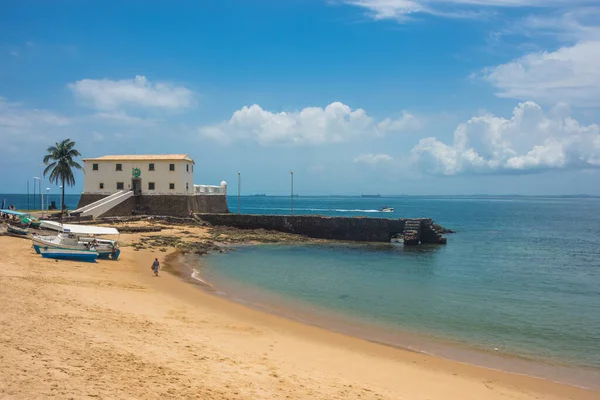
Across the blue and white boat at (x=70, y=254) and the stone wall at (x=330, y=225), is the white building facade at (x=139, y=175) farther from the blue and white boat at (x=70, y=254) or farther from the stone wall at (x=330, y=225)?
the blue and white boat at (x=70, y=254)

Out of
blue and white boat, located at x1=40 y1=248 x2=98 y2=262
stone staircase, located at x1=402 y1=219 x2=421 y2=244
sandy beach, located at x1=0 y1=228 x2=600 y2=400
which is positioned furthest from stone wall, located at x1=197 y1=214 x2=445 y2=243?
sandy beach, located at x1=0 y1=228 x2=600 y2=400

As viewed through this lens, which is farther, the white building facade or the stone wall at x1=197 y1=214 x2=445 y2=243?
the white building facade

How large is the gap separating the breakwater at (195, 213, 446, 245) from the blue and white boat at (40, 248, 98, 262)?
29.1m

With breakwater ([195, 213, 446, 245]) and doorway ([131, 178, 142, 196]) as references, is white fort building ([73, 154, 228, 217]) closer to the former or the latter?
doorway ([131, 178, 142, 196])

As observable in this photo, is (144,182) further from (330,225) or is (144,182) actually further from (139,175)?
(330,225)

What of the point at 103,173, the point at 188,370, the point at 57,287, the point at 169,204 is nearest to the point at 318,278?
the point at 57,287

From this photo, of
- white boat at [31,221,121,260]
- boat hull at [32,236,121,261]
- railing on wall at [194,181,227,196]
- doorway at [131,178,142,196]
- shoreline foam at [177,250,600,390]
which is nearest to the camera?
shoreline foam at [177,250,600,390]

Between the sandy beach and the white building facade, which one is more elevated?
the white building facade

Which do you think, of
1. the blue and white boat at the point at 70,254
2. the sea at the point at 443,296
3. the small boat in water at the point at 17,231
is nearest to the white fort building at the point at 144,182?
the sea at the point at 443,296

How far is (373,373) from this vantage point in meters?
14.0

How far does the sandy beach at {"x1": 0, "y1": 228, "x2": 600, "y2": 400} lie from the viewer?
34.0ft

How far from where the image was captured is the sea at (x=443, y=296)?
17531 mm

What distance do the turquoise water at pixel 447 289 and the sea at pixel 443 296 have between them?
7 centimetres

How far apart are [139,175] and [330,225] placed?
24450 millimetres
